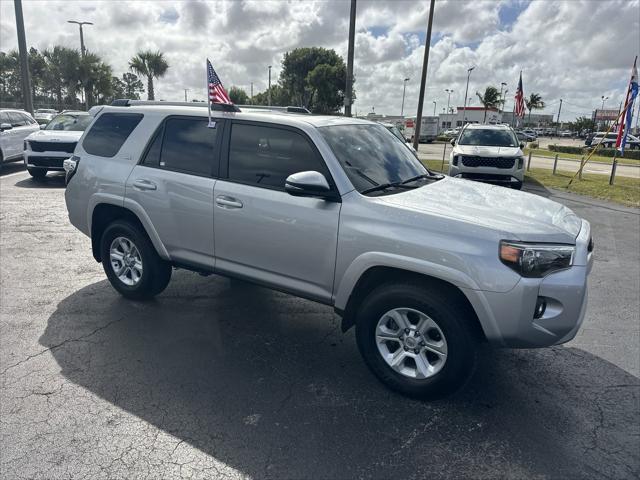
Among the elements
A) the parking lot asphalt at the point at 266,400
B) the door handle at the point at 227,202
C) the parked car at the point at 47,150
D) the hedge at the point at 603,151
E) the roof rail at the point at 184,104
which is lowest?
the parking lot asphalt at the point at 266,400

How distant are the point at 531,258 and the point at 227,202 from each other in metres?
2.31

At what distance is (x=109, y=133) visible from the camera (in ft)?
15.6

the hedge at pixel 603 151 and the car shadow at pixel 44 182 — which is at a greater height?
the hedge at pixel 603 151

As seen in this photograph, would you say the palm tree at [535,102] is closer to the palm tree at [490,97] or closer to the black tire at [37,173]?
the palm tree at [490,97]

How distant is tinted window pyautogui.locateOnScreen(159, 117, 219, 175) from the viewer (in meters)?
4.07

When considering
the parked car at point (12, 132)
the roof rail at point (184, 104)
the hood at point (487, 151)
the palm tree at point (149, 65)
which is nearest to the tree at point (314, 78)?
the palm tree at point (149, 65)

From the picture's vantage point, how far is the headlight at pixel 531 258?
2.81 metres

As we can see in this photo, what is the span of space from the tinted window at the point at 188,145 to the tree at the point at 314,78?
5100 centimetres

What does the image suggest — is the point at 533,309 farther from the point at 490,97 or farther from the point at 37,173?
the point at 490,97

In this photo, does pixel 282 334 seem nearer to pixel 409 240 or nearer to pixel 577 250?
pixel 409 240

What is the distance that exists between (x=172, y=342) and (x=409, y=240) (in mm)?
2221

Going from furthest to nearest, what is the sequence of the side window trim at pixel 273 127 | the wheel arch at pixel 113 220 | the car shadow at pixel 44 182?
the car shadow at pixel 44 182 → the wheel arch at pixel 113 220 → the side window trim at pixel 273 127

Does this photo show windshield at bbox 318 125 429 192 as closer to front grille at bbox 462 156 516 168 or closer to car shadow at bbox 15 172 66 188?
front grille at bbox 462 156 516 168

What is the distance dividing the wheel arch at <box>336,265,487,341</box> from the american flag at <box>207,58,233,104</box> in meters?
2.26
